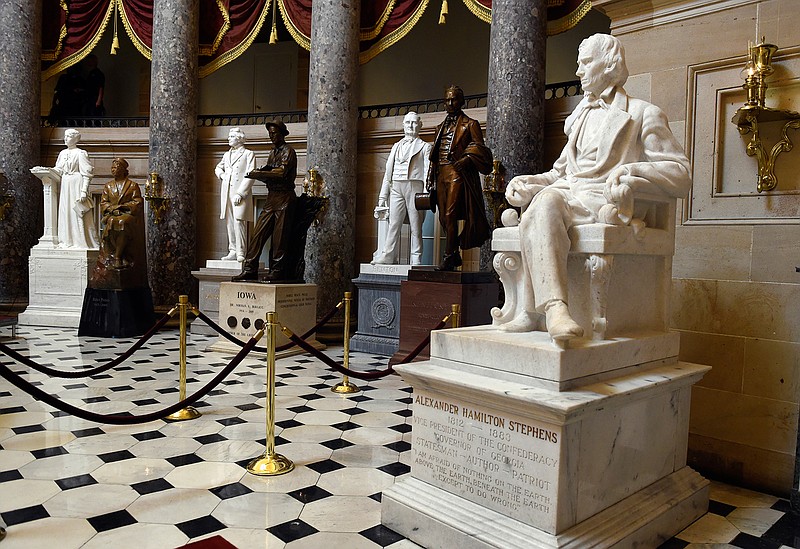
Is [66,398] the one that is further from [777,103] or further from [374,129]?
[374,129]

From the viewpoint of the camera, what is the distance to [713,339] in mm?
4098

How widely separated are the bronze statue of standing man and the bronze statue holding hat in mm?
1916

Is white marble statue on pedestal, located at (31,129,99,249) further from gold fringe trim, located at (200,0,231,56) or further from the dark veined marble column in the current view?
gold fringe trim, located at (200,0,231,56)

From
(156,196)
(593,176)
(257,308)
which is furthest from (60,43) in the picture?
(593,176)

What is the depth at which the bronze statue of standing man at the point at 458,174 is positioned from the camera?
267 inches

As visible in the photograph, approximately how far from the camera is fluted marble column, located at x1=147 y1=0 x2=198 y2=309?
10422 mm

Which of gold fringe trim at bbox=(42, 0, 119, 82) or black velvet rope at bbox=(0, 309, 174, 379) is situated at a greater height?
gold fringe trim at bbox=(42, 0, 119, 82)

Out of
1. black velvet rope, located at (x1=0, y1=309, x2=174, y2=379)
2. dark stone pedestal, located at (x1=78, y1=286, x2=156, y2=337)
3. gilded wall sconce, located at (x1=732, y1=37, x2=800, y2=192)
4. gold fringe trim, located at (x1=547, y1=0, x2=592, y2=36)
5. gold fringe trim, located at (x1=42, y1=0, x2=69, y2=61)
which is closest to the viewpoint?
gilded wall sconce, located at (x1=732, y1=37, x2=800, y2=192)

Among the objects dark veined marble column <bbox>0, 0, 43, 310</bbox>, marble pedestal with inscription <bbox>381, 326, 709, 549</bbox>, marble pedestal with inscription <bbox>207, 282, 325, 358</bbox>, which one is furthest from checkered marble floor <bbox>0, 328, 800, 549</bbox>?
dark veined marble column <bbox>0, 0, 43, 310</bbox>

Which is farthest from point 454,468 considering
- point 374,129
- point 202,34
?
point 202,34

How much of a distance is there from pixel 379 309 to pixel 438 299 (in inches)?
62.7

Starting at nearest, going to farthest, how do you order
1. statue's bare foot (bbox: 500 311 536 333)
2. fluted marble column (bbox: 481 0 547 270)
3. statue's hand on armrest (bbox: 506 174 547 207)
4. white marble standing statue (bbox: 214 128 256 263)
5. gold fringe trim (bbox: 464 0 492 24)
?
statue's bare foot (bbox: 500 311 536 333)
statue's hand on armrest (bbox: 506 174 547 207)
fluted marble column (bbox: 481 0 547 270)
gold fringe trim (bbox: 464 0 492 24)
white marble standing statue (bbox: 214 128 256 263)

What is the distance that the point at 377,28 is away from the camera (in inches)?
398

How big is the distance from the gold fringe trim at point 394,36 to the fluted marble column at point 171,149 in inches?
120
